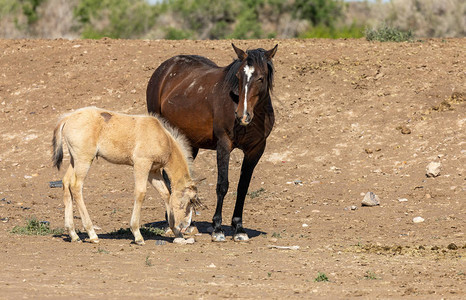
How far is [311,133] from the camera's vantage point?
16.7 m

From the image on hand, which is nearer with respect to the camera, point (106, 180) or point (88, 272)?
point (88, 272)

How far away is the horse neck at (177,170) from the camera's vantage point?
10078mm

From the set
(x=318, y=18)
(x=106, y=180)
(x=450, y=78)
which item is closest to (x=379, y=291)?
(x=106, y=180)

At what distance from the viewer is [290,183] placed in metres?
14.8

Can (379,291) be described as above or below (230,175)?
above

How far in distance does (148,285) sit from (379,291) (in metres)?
2.27

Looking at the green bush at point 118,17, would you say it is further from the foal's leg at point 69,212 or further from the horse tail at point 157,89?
the foal's leg at point 69,212

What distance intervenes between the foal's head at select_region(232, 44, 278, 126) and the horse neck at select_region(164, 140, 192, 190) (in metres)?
1.07

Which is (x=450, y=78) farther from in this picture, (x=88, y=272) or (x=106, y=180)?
(x=88, y=272)

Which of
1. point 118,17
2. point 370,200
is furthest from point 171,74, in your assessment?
point 118,17

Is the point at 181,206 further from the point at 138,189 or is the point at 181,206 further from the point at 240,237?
the point at 240,237

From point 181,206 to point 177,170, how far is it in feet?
1.58

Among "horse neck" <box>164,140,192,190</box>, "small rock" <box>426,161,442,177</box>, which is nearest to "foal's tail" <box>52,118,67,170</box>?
"horse neck" <box>164,140,192,190</box>

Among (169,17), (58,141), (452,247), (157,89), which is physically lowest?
(169,17)
